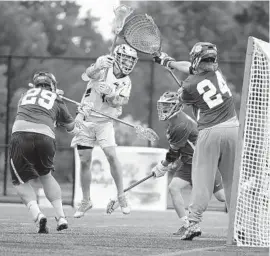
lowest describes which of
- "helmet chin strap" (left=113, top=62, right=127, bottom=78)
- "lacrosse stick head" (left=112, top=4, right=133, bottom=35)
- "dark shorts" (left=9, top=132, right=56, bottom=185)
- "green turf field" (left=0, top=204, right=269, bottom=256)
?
"green turf field" (left=0, top=204, right=269, bottom=256)

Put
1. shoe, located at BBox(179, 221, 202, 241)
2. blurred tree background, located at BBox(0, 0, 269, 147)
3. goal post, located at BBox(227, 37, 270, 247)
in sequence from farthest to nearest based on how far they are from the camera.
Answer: blurred tree background, located at BBox(0, 0, 269, 147) < shoe, located at BBox(179, 221, 202, 241) < goal post, located at BBox(227, 37, 270, 247)

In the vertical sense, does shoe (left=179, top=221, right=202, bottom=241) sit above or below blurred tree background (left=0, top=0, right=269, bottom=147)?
below

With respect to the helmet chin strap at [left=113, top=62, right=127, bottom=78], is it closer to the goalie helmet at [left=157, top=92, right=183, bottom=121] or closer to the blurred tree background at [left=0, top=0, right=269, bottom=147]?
the goalie helmet at [left=157, top=92, right=183, bottom=121]

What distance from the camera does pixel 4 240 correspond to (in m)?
8.98

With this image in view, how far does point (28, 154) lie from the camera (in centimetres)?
988

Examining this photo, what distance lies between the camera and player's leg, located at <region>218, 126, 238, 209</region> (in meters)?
9.37

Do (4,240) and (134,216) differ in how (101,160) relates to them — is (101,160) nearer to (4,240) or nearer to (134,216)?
(134,216)

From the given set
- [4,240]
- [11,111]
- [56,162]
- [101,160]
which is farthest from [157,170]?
[56,162]

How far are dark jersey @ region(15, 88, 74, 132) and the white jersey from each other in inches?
69.0

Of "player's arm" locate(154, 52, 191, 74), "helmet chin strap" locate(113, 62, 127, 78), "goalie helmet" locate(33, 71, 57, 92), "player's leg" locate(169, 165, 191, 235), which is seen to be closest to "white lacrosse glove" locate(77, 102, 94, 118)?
"helmet chin strap" locate(113, 62, 127, 78)

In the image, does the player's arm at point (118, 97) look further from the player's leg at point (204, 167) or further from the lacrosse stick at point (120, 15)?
the player's leg at point (204, 167)

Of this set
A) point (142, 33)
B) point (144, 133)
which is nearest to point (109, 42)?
point (144, 133)

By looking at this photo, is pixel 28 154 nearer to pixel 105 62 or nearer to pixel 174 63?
pixel 174 63

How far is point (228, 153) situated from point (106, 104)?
2923 mm
